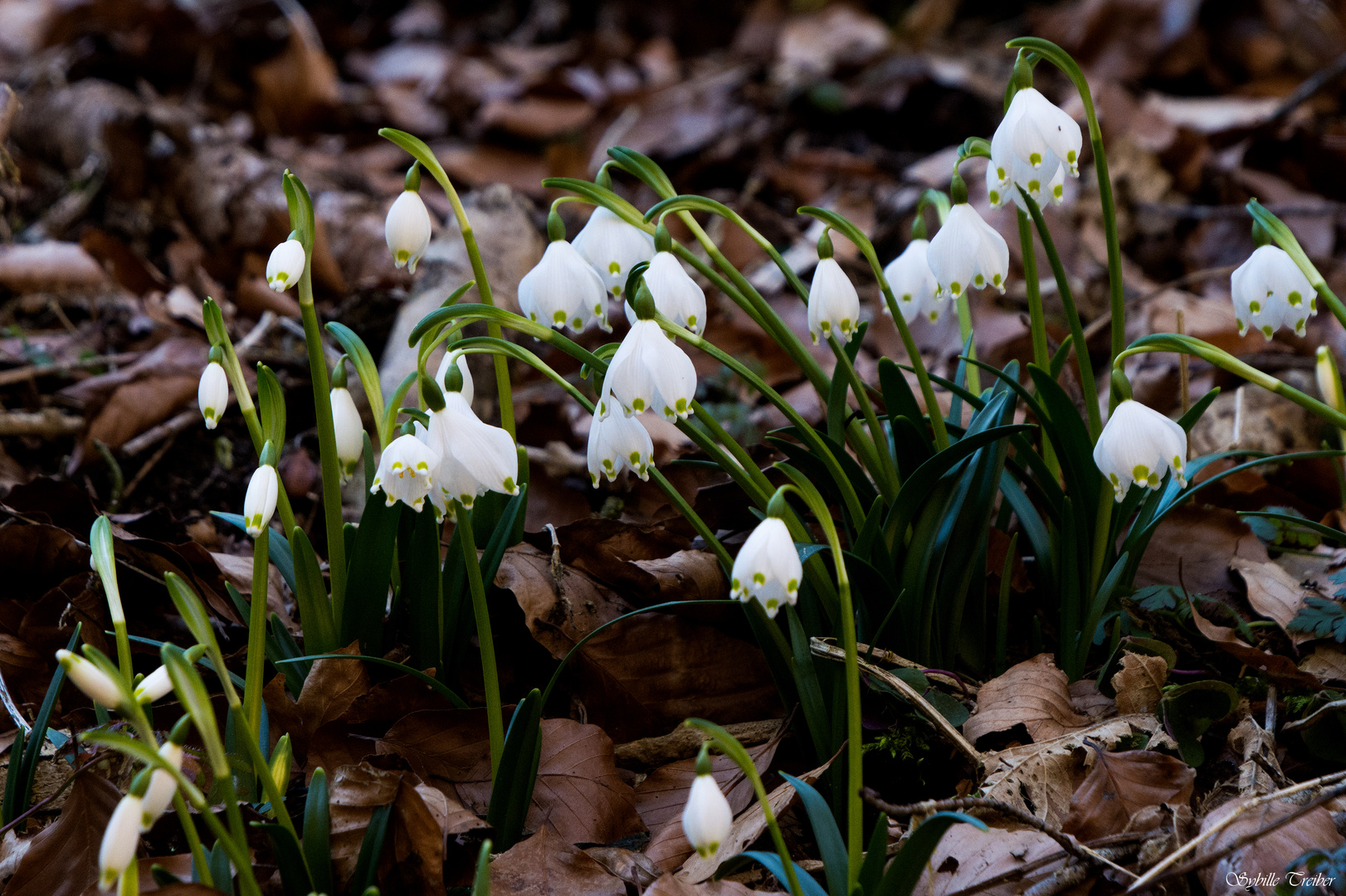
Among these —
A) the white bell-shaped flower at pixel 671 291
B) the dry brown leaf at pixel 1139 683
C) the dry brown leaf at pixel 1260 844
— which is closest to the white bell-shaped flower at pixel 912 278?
the white bell-shaped flower at pixel 671 291

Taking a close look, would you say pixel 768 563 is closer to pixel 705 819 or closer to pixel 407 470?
pixel 705 819

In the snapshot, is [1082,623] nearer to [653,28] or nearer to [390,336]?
[390,336]

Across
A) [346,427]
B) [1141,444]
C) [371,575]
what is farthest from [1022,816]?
[346,427]

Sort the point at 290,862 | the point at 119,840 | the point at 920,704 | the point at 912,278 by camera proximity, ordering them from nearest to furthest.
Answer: the point at 119,840 → the point at 290,862 → the point at 920,704 → the point at 912,278

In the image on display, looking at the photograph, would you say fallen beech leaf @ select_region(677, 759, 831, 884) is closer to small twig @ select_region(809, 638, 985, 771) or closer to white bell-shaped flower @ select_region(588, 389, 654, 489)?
small twig @ select_region(809, 638, 985, 771)

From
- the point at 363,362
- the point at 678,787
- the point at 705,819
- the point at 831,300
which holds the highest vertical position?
the point at 831,300

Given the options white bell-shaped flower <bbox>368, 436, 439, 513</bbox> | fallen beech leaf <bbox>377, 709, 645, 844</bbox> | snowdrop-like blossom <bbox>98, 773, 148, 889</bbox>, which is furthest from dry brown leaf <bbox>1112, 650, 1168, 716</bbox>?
snowdrop-like blossom <bbox>98, 773, 148, 889</bbox>

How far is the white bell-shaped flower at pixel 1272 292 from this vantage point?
4.44 ft

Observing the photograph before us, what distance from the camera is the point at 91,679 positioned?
0.91 meters

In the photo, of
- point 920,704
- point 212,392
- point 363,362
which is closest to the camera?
point 212,392

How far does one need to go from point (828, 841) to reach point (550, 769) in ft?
1.39

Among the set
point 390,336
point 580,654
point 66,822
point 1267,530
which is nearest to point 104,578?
point 66,822

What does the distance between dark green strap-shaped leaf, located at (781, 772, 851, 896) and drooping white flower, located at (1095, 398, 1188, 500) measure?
531 millimetres

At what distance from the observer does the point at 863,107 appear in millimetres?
4270
